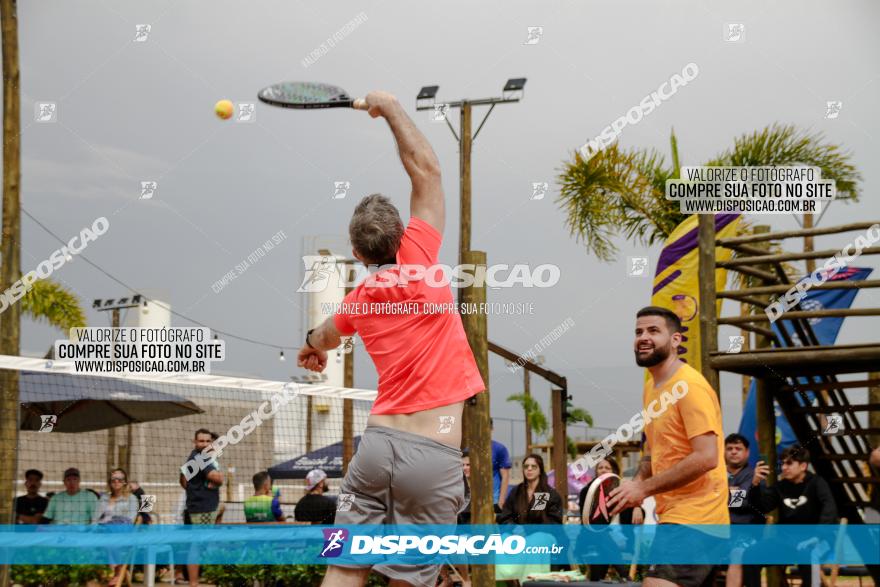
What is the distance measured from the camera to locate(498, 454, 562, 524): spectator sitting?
11.4 meters

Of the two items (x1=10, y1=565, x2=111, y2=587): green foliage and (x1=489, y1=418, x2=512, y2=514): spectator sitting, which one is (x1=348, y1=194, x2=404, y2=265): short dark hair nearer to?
(x1=10, y1=565, x2=111, y2=587): green foliage

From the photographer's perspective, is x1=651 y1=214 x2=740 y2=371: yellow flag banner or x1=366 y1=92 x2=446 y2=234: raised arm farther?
x1=651 y1=214 x2=740 y2=371: yellow flag banner

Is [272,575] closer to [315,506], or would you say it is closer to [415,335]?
[315,506]

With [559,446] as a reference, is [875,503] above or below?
below

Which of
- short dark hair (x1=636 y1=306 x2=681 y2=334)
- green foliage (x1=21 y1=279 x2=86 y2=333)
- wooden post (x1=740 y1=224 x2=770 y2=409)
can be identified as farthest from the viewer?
green foliage (x1=21 y1=279 x2=86 y2=333)

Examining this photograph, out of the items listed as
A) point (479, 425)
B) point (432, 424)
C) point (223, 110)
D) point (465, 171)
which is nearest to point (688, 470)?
point (432, 424)

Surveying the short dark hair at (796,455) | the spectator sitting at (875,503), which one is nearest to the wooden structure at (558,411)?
the short dark hair at (796,455)

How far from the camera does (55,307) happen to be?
25266mm

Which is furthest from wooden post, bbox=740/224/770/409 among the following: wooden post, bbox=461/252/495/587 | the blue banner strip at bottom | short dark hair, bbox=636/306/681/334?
short dark hair, bbox=636/306/681/334

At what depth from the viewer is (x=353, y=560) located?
409 cm

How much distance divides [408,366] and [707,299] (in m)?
8.03

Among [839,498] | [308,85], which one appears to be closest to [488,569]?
[308,85]

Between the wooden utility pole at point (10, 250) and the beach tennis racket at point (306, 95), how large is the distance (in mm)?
5570

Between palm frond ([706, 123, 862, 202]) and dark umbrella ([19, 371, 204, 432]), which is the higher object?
palm frond ([706, 123, 862, 202])
